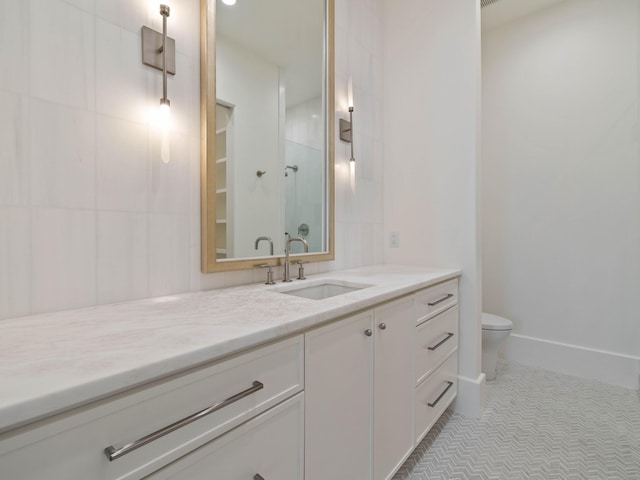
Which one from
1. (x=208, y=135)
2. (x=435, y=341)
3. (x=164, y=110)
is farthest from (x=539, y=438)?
(x=164, y=110)

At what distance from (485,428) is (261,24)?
2469mm

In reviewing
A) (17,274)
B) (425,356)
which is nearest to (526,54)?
(425,356)

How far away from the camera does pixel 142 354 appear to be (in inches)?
23.3

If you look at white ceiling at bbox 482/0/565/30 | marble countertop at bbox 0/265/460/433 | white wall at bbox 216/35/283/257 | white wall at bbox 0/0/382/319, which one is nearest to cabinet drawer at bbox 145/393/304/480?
marble countertop at bbox 0/265/460/433

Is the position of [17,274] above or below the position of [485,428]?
above

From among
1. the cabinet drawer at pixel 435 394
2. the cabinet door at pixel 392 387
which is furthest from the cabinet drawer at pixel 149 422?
the cabinet drawer at pixel 435 394

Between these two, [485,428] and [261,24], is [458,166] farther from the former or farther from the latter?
[485,428]

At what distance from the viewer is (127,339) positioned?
26.8 inches

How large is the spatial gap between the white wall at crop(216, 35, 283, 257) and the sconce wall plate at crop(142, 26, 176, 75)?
0.20m

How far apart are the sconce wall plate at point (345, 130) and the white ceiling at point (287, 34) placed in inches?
9.4

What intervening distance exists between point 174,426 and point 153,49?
3.89 feet

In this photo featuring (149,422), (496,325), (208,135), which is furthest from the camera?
(496,325)

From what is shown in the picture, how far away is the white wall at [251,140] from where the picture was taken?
1.35 meters

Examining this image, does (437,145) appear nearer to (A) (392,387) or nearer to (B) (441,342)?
(B) (441,342)
